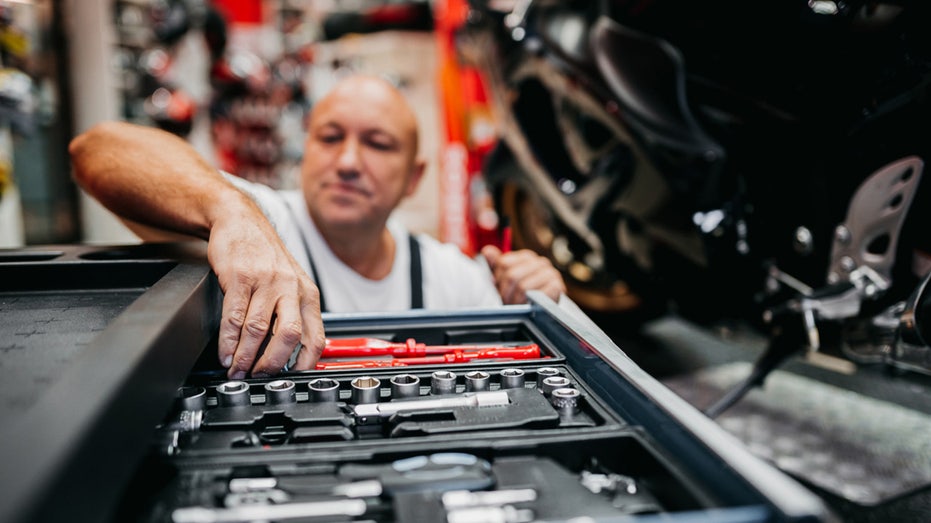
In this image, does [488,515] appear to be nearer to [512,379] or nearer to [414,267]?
[512,379]

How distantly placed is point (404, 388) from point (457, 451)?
11cm

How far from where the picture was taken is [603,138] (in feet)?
4.66

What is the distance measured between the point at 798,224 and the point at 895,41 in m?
0.33

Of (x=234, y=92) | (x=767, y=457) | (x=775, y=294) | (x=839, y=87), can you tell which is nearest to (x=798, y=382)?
(x=767, y=457)

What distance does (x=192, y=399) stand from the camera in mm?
477

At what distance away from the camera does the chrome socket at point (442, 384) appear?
1.71 feet

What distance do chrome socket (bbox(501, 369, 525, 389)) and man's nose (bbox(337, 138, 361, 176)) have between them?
77 centimetres

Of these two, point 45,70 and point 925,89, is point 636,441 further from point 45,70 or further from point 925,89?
point 45,70

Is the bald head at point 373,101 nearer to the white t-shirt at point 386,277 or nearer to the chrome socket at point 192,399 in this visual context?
the white t-shirt at point 386,277

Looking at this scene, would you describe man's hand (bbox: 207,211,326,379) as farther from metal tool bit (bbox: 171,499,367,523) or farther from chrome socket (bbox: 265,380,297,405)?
metal tool bit (bbox: 171,499,367,523)

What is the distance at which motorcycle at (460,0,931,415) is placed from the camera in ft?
2.92

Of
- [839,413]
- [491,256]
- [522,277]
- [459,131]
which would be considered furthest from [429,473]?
[459,131]

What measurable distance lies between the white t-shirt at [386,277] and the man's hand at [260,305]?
57 centimetres

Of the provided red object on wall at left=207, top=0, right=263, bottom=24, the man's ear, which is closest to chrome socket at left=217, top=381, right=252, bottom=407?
the man's ear
